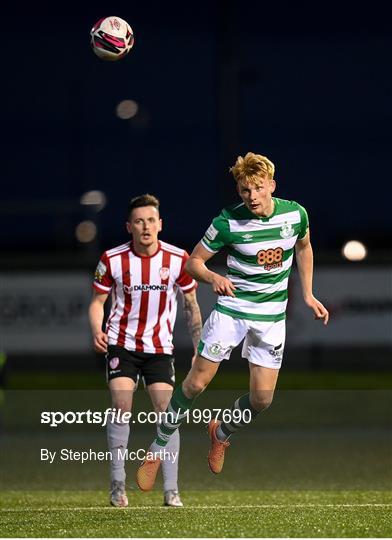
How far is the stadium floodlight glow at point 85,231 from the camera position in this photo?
133 feet

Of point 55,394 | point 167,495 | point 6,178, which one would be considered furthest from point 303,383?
point 6,178

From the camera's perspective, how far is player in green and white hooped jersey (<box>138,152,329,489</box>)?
8633 mm

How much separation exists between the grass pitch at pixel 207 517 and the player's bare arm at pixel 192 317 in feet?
3.95

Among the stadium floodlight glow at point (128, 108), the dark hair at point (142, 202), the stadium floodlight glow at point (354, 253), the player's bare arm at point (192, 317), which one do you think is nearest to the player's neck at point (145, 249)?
the dark hair at point (142, 202)

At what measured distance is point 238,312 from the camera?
889 cm

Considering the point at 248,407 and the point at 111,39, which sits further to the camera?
the point at 111,39

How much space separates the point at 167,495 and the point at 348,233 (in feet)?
143

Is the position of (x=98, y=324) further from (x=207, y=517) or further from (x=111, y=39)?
(x=111, y=39)

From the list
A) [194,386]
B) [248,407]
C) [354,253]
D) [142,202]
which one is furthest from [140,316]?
[354,253]

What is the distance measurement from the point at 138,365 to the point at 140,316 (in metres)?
0.36

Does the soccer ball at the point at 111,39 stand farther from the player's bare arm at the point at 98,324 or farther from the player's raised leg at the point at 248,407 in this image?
the player's raised leg at the point at 248,407

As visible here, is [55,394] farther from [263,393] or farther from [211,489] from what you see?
[263,393]

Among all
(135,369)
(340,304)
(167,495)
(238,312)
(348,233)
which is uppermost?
(238,312)

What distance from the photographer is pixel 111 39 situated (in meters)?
9.88
